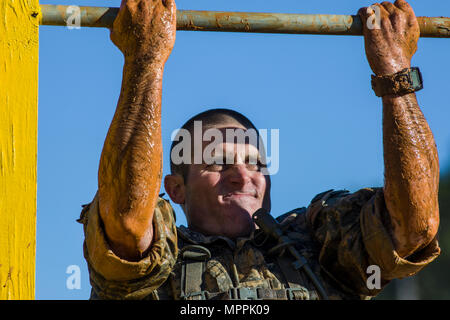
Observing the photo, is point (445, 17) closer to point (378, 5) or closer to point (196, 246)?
point (378, 5)

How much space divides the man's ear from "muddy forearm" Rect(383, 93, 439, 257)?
1784 mm

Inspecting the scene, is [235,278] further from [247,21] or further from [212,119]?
[247,21]

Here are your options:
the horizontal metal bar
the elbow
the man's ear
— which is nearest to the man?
the elbow

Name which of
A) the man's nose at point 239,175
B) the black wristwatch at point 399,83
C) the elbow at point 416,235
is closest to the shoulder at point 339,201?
the elbow at point 416,235

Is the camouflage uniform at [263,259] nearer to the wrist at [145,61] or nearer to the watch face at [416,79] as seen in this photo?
the watch face at [416,79]

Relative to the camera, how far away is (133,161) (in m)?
5.79

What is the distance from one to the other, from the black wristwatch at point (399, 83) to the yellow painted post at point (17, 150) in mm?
2258

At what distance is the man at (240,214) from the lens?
19.3ft

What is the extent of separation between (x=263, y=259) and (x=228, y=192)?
0.65 metres

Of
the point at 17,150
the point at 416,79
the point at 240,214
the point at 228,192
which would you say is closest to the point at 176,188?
the point at 228,192

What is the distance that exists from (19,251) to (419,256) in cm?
272

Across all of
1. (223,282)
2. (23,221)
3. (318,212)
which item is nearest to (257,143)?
(318,212)

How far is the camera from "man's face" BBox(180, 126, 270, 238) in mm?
7113
